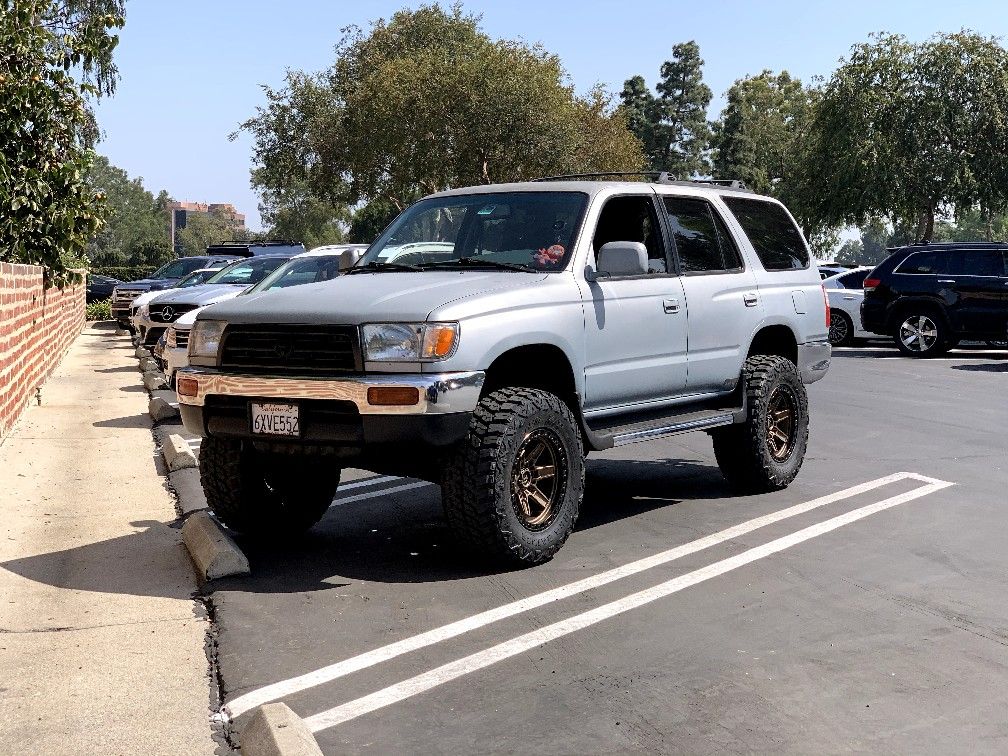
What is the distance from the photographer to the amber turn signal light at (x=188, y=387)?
6496mm

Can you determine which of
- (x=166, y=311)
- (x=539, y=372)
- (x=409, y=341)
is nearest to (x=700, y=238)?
(x=539, y=372)

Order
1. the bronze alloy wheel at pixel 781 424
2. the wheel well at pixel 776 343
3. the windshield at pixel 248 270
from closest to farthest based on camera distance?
the bronze alloy wheel at pixel 781 424 < the wheel well at pixel 776 343 < the windshield at pixel 248 270

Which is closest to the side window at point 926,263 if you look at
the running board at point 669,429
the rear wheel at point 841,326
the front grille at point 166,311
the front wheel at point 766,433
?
the rear wheel at point 841,326

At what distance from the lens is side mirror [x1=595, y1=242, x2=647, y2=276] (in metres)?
6.74

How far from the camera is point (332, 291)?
21.4ft

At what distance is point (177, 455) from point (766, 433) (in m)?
4.41

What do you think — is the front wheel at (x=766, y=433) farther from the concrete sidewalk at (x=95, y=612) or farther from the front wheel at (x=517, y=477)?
the concrete sidewalk at (x=95, y=612)

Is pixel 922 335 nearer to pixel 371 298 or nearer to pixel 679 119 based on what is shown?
pixel 371 298

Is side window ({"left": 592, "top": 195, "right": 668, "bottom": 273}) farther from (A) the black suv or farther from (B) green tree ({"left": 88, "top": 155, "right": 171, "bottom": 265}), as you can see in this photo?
(B) green tree ({"left": 88, "top": 155, "right": 171, "bottom": 265})

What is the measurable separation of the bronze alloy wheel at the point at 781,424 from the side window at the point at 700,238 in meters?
0.94

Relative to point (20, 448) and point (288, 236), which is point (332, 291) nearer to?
point (20, 448)

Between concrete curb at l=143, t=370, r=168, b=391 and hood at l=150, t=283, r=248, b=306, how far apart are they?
0.99 metres

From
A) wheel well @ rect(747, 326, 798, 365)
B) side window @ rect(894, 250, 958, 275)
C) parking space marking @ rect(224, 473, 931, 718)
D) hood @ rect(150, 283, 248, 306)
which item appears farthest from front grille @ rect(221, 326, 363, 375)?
side window @ rect(894, 250, 958, 275)

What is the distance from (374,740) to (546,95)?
4158cm
